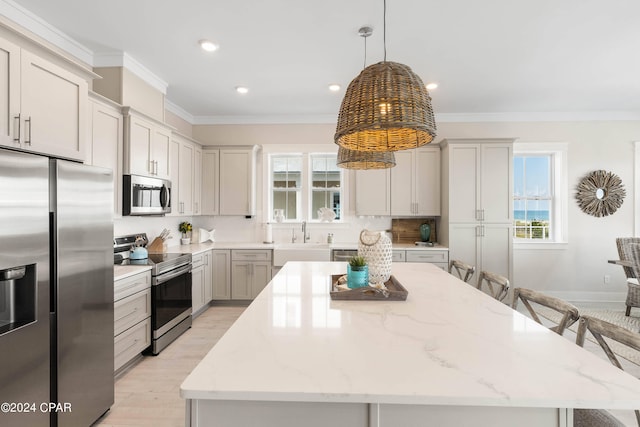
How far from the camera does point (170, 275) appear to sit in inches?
122

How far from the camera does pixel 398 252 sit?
416 cm

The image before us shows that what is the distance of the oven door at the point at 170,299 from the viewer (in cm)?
290

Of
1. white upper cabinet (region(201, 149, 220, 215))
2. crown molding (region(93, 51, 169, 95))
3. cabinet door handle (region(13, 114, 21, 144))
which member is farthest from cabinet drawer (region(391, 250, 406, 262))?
cabinet door handle (region(13, 114, 21, 144))

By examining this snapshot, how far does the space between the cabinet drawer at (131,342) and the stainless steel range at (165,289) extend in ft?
0.26

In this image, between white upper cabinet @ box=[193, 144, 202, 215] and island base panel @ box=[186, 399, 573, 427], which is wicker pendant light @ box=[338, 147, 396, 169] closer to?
island base panel @ box=[186, 399, 573, 427]

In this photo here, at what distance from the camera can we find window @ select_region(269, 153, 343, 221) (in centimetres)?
491

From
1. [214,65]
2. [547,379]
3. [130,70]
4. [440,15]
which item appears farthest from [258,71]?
[547,379]

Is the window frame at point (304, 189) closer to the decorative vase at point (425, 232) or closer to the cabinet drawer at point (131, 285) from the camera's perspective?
the decorative vase at point (425, 232)

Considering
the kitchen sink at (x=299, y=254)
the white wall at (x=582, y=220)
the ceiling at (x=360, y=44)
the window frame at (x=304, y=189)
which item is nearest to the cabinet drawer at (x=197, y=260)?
the kitchen sink at (x=299, y=254)

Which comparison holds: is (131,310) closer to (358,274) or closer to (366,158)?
(358,274)

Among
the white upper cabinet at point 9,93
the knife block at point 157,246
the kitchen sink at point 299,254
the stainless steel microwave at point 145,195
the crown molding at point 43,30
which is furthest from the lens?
the kitchen sink at point 299,254

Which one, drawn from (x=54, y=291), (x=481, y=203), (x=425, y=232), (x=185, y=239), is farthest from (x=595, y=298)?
(x=54, y=291)

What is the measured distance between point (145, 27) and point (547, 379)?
330cm

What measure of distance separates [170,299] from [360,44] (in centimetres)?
305
